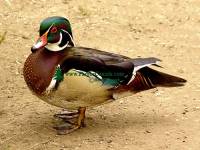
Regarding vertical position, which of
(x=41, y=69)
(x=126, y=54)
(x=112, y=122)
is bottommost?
(x=112, y=122)

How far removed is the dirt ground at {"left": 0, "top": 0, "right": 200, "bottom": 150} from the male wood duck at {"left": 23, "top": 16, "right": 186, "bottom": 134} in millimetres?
349

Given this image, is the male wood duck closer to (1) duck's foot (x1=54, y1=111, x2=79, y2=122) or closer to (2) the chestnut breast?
→ (2) the chestnut breast

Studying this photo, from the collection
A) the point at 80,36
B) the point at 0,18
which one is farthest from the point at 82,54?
the point at 0,18

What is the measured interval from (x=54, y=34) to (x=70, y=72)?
342mm

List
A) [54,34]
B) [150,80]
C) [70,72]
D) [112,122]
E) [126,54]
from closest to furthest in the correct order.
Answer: [70,72] < [54,34] < [150,80] < [112,122] < [126,54]

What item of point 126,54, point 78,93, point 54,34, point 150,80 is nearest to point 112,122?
point 150,80

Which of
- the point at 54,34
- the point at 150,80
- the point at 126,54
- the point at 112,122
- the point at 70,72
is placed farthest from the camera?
the point at 126,54

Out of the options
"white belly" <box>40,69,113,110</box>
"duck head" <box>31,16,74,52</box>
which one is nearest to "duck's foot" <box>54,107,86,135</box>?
"white belly" <box>40,69,113,110</box>

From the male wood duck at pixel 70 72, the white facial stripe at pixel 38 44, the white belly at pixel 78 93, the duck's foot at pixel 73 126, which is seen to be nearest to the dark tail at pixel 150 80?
the male wood duck at pixel 70 72

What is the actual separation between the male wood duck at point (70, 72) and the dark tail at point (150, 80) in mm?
26

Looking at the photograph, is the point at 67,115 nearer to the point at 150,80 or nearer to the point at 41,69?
the point at 41,69

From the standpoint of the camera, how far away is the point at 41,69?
15.5 feet

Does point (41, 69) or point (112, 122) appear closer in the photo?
point (41, 69)

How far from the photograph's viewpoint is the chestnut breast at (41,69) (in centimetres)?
470
